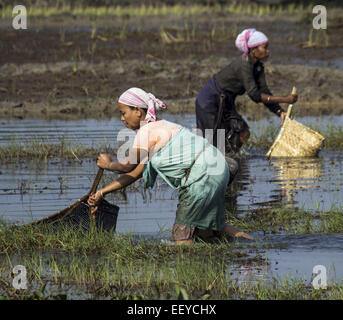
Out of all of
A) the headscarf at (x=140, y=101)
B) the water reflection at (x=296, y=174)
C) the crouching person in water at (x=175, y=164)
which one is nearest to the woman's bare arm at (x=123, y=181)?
the crouching person in water at (x=175, y=164)

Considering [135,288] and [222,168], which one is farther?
[222,168]

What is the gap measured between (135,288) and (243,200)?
3.22 metres

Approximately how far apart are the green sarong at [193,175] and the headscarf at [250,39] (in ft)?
10.2

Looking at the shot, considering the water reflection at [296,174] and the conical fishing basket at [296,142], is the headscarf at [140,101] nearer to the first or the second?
the water reflection at [296,174]

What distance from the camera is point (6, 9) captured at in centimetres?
2755

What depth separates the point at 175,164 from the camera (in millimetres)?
6629

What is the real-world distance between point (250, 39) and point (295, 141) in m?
2.09

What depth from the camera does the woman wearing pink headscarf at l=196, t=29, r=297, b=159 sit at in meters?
9.60

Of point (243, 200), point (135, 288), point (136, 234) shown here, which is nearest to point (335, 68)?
point (243, 200)

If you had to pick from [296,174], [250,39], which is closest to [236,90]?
[250,39]

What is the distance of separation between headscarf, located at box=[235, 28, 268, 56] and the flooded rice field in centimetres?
159

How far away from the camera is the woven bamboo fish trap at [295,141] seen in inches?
425

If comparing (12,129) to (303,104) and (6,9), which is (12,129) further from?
(6,9)

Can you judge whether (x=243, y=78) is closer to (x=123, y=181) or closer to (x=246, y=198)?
(x=246, y=198)
